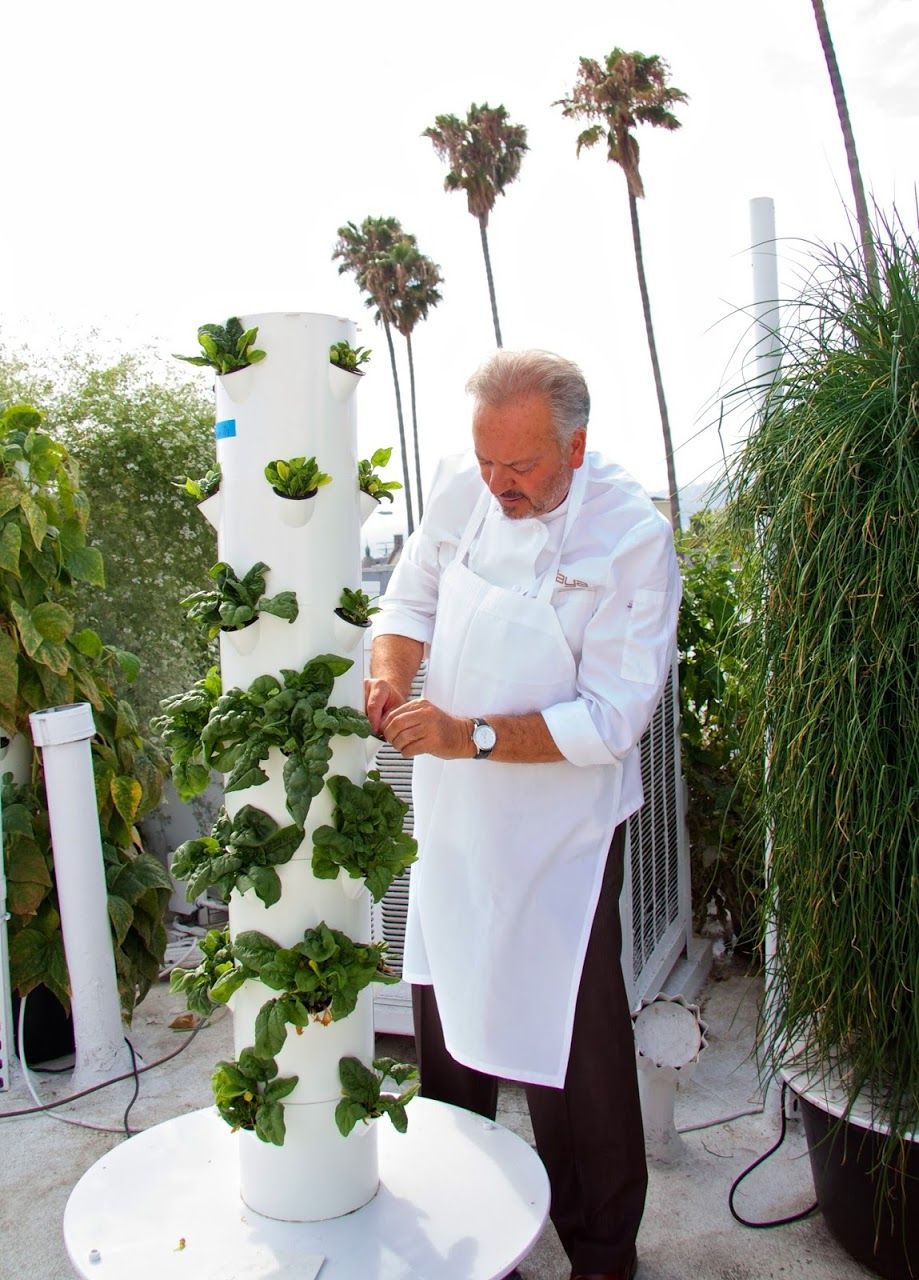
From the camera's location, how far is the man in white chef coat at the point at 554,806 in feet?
6.25

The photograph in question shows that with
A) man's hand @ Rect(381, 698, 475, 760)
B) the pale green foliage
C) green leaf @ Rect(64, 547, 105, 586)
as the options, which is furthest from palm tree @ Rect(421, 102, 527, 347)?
man's hand @ Rect(381, 698, 475, 760)

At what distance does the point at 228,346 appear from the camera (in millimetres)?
1458

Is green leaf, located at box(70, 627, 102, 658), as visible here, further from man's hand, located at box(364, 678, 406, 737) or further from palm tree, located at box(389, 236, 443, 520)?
palm tree, located at box(389, 236, 443, 520)

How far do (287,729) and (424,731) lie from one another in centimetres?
29

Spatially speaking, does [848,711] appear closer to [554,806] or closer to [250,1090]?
[554,806]

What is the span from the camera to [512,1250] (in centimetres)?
141

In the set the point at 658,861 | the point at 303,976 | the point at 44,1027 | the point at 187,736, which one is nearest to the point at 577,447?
the point at 187,736

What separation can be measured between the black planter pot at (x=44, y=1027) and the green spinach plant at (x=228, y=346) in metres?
2.39

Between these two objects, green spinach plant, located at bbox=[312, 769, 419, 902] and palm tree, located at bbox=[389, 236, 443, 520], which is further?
palm tree, located at bbox=[389, 236, 443, 520]

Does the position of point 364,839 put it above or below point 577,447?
below

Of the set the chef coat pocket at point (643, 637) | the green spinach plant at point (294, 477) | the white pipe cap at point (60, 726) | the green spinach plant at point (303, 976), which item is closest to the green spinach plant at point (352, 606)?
the green spinach plant at point (294, 477)

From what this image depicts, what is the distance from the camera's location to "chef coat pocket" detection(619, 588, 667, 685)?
6.25ft

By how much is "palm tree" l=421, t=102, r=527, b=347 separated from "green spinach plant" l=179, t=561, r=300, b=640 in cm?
1994

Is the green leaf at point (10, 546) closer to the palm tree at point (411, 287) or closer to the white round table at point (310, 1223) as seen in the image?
the white round table at point (310, 1223)
